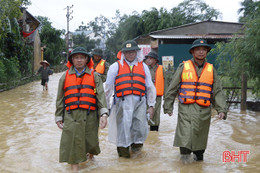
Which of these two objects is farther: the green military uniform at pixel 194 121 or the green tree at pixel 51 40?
the green tree at pixel 51 40

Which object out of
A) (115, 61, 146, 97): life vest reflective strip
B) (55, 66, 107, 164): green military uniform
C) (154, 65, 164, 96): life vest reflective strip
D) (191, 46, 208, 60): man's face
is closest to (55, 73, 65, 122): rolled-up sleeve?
(55, 66, 107, 164): green military uniform

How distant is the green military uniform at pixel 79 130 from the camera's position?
4.77 metres

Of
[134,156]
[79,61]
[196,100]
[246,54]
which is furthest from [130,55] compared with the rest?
[246,54]

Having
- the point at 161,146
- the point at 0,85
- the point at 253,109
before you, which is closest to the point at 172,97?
the point at 161,146

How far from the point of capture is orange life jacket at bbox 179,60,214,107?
5137 mm

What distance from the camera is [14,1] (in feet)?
48.5

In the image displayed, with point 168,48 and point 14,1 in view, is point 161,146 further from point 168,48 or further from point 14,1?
point 168,48

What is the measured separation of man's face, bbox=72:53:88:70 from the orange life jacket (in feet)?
5.24

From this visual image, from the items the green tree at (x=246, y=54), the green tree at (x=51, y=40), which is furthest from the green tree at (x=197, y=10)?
the green tree at (x=246, y=54)

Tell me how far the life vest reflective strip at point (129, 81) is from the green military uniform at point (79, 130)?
2.05 feet

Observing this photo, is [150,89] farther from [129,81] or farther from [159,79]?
[159,79]

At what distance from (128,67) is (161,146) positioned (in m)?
1.98

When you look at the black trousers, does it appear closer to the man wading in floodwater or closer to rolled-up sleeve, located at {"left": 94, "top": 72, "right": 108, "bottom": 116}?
the man wading in floodwater

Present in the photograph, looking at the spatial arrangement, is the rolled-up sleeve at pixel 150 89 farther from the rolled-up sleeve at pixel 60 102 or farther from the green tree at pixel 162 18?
the green tree at pixel 162 18
